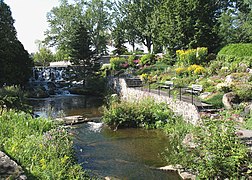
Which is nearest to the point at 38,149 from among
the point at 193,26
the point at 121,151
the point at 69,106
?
the point at 121,151

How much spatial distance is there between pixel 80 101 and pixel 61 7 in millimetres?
22757

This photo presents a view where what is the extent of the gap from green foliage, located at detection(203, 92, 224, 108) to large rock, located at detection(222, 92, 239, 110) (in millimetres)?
238

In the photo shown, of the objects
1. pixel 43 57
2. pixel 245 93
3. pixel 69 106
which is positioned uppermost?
pixel 43 57

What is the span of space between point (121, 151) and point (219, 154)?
4.37 metres

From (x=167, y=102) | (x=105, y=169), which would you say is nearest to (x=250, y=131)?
(x=105, y=169)

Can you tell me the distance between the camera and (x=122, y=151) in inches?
409

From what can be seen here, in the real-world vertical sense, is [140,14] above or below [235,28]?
above

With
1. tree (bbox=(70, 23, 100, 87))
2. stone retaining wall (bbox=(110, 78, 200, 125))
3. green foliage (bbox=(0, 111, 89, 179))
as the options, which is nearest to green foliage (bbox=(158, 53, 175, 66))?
tree (bbox=(70, 23, 100, 87))

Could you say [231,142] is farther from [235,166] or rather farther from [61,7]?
[61,7]

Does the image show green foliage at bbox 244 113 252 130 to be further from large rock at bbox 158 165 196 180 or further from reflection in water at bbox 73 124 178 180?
large rock at bbox 158 165 196 180

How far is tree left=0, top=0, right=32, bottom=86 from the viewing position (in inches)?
1074

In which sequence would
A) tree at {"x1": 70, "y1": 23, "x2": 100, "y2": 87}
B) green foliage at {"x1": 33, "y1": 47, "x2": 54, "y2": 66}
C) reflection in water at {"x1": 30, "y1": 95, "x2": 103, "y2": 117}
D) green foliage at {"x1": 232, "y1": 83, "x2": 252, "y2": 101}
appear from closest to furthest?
1. green foliage at {"x1": 232, "y1": 83, "x2": 252, "y2": 101}
2. reflection in water at {"x1": 30, "y1": 95, "x2": 103, "y2": 117}
3. tree at {"x1": 70, "y1": 23, "x2": 100, "y2": 87}
4. green foliage at {"x1": 33, "y1": 47, "x2": 54, "y2": 66}

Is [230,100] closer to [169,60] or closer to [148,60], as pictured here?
[169,60]

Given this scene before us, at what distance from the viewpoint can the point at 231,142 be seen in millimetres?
6965
